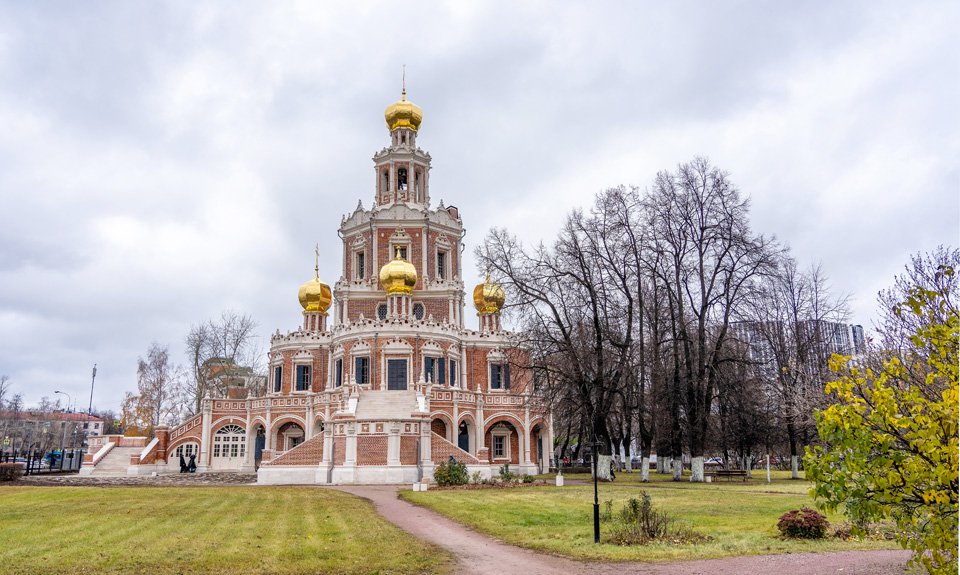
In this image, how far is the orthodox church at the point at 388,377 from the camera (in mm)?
32781

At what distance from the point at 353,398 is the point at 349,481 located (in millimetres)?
7458

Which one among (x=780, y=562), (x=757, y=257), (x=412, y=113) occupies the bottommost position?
(x=780, y=562)

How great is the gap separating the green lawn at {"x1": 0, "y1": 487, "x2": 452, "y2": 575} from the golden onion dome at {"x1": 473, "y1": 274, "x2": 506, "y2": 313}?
94.3 feet

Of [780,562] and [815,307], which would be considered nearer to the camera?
[780,562]

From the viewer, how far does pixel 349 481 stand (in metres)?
31.1

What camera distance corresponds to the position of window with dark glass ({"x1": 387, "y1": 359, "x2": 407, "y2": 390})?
4300 cm

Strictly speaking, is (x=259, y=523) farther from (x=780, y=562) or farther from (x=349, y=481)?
(x=349, y=481)

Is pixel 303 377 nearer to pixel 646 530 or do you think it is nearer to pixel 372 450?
pixel 372 450

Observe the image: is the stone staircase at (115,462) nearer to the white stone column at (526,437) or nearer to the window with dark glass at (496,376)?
the window with dark glass at (496,376)

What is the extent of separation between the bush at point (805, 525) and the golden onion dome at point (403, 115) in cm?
4671

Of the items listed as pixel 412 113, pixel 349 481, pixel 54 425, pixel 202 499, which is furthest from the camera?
pixel 54 425

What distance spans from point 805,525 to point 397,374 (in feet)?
106

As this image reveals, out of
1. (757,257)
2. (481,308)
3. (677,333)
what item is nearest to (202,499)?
(677,333)

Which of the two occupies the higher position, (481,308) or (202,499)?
(481,308)
